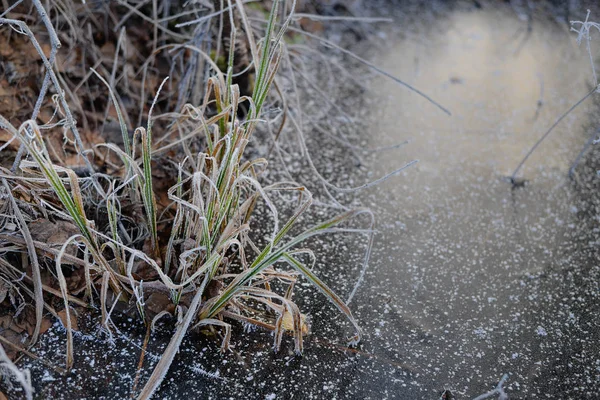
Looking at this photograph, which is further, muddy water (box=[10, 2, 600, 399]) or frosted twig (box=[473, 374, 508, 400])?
muddy water (box=[10, 2, 600, 399])

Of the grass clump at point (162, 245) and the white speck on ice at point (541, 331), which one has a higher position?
the grass clump at point (162, 245)

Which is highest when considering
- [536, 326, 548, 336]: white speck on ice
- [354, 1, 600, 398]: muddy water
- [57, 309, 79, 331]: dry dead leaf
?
[354, 1, 600, 398]: muddy water

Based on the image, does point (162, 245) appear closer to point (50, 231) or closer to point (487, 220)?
point (50, 231)

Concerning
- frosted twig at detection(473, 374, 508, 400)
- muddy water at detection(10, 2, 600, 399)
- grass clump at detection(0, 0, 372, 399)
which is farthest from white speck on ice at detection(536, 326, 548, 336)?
grass clump at detection(0, 0, 372, 399)

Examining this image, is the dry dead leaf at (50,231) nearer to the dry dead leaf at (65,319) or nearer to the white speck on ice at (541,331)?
the dry dead leaf at (65,319)

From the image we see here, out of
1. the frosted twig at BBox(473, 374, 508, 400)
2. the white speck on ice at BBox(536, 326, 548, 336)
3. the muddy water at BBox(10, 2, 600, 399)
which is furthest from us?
the white speck on ice at BBox(536, 326, 548, 336)

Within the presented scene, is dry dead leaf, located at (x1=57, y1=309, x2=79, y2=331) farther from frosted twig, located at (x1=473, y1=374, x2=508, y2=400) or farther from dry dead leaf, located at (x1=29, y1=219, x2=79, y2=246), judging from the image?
frosted twig, located at (x1=473, y1=374, x2=508, y2=400)

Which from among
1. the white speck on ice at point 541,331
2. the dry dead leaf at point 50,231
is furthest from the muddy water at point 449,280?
the dry dead leaf at point 50,231

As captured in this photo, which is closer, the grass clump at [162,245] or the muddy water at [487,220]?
the grass clump at [162,245]

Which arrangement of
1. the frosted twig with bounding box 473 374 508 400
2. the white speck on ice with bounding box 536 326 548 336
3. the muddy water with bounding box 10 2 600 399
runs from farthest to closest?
the white speck on ice with bounding box 536 326 548 336, the muddy water with bounding box 10 2 600 399, the frosted twig with bounding box 473 374 508 400
